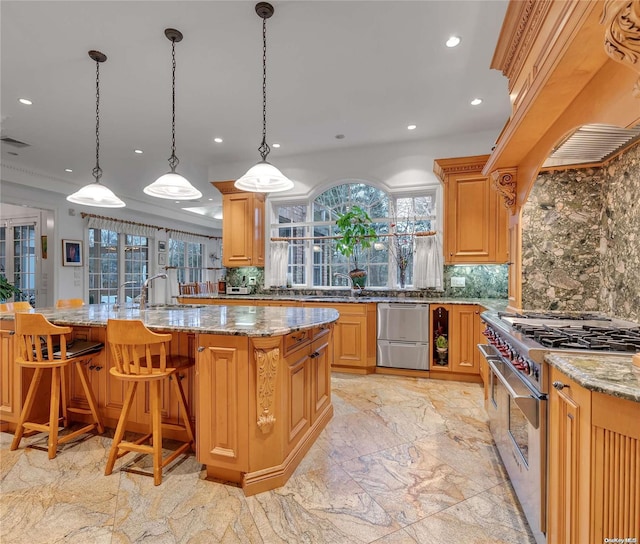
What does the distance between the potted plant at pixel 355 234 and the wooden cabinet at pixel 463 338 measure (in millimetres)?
1120

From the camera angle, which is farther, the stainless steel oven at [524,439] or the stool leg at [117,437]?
the stool leg at [117,437]

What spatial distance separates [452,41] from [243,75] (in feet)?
5.77

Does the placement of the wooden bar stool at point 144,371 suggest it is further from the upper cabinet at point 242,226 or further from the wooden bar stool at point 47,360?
the upper cabinet at point 242,226

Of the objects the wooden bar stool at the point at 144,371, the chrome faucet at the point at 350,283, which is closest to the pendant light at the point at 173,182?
the wooden bar stool at the point at 144,371

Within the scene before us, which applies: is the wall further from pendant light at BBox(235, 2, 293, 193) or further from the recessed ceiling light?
pendant light at BBox(235, 2, 293, 193)

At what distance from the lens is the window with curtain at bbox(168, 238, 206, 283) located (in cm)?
900

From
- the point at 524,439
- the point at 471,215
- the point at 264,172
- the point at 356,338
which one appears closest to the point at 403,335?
the point at 356,338

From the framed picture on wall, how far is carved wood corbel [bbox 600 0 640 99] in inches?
301

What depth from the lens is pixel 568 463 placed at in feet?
3.87

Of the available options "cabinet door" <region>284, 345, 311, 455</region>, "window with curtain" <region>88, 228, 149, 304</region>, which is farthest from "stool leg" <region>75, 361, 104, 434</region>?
"window with curtain" <region>88, 228, 149, 304</region>

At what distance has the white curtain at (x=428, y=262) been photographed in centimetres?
436

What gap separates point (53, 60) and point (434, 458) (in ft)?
14.0

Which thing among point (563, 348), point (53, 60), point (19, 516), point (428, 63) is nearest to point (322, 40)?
point (428, 63)

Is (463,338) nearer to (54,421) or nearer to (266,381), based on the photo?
(266,381)
